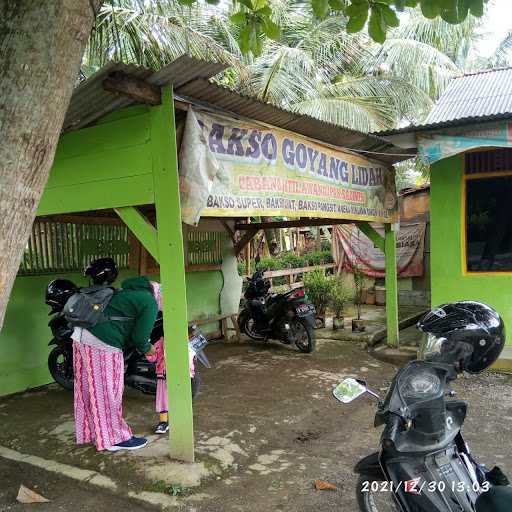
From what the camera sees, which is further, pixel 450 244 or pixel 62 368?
pixel 450 244

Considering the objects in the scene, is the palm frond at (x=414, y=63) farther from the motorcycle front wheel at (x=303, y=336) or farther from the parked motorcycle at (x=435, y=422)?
the parked motorcycle at (x=435, y=422)

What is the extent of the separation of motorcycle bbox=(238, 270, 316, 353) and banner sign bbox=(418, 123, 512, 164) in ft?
8.98

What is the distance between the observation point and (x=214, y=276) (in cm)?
844

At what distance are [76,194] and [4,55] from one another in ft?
8.36

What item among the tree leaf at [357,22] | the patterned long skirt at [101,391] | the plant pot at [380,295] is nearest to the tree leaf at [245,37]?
the tree leaf at [357,22]

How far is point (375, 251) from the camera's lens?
1153 cm

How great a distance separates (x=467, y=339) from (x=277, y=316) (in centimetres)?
523

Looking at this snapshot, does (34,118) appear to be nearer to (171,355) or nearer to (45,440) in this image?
(171,355)

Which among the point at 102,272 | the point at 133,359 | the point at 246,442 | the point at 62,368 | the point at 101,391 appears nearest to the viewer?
the point at 101,391

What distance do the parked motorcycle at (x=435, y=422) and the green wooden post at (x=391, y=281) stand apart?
4896 millimetres

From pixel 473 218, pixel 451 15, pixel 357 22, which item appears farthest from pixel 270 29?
pixel 473 218

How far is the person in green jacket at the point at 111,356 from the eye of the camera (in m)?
3.79

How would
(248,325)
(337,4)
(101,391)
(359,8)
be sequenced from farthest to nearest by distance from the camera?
1. (248,325)
2. (101,391)
3. (337,4)
4. (359,8)

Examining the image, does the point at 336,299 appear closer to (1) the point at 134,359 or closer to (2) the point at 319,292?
(2) the point at 319,292
